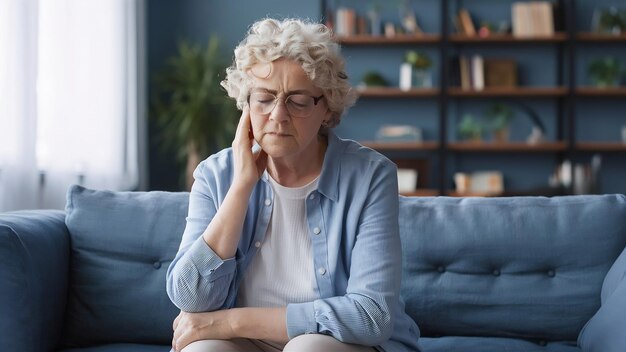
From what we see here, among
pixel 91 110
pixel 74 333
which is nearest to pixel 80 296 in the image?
pixel 74 333

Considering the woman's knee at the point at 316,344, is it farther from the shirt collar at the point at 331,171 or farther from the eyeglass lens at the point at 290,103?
the eyeglass lens at the point at 290,103

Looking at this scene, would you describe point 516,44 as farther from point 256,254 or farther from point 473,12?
point 256,254

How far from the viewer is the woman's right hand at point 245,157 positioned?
194cm

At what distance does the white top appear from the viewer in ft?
6.38

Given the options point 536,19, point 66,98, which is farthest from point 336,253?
point 536,19

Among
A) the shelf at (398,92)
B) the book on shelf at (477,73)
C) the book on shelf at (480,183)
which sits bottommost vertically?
the book on shelf at (480,183)

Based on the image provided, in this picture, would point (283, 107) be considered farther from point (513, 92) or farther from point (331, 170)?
point (513, 92)

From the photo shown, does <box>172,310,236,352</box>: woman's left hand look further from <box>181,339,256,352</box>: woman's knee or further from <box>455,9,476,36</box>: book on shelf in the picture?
<box>455,9,476,36</box>: book on shelf

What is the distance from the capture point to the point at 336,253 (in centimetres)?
193

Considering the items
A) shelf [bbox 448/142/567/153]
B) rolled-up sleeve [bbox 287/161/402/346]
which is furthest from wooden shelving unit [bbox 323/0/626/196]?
rolled-up sleeve [bbox 287/161/402/346]

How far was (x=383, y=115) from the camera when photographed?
6.96 metres

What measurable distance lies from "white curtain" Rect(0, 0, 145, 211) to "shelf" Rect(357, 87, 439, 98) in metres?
1.66

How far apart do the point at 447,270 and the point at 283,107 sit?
30.5 inches

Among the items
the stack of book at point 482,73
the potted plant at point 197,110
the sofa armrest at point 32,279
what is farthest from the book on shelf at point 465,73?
the sofa armrest at point 32,279
